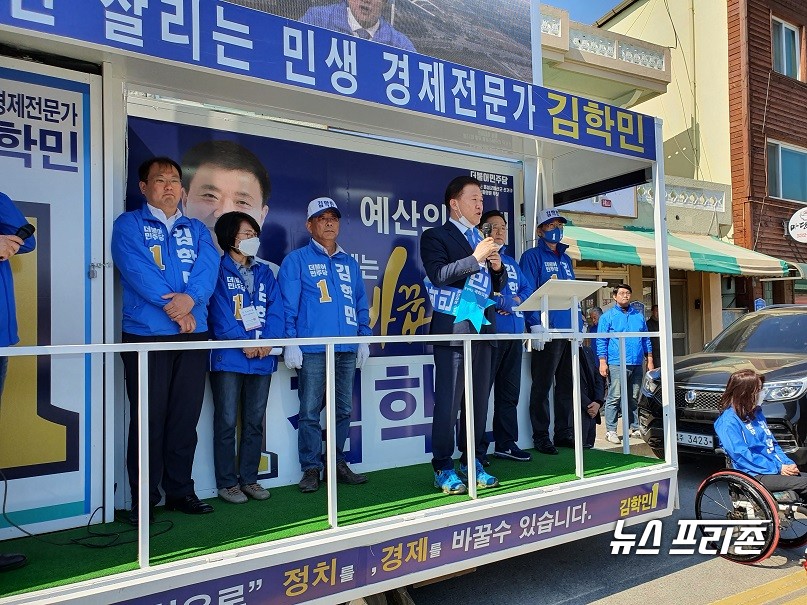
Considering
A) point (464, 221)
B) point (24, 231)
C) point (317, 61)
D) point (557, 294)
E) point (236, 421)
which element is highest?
point (317, 61)

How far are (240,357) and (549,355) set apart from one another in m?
2.47

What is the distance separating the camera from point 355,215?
455 centimetres

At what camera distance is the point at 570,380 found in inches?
202

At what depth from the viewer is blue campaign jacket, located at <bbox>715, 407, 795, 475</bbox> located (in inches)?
165

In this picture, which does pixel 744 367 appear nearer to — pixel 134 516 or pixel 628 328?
pixel 628 328

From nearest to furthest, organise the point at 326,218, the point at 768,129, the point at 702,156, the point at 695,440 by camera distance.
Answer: the point at 326,218
the point at 695,440
the point at 768,129
the point at 702,156

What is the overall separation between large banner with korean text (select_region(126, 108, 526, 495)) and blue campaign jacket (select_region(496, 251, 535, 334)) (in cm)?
Answer: 59

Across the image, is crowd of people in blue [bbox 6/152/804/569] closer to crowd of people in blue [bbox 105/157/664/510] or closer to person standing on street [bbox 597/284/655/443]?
crowd of people in blue [bbox 105/157/664/510]

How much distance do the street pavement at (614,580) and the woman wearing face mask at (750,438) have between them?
57 centimetres

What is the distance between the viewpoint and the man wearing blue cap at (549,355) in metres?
4.96

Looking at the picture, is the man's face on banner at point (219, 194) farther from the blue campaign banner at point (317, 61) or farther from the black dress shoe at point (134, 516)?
the black dress shoe at point (134, 516)

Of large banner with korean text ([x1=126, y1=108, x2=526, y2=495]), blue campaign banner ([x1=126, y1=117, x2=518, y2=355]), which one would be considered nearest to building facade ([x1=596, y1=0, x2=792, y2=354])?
blue campaign banner ([x1=126, y1=117, x2=518, y2=355])

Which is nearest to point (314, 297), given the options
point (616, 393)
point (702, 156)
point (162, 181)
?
point (162, 181)

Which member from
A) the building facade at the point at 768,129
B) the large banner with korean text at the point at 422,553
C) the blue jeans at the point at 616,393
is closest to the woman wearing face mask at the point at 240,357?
A: the large banner with korean text at the point at 422,553
